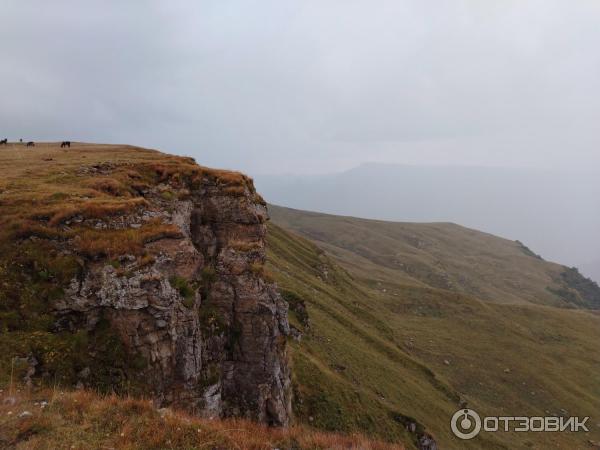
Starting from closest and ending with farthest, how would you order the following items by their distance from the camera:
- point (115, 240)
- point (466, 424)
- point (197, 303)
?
point (115, 240)
point (197, 303)
point (466, 424)

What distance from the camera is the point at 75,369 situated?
15516mm

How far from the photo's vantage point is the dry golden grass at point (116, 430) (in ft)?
37.2

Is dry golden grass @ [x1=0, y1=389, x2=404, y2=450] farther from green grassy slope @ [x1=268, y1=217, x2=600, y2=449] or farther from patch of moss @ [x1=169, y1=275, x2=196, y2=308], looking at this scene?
green grassy slope @ [x1=268, y1=217, x2=600, y2=449]

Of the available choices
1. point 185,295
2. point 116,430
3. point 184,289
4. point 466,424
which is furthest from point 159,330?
point 466,424

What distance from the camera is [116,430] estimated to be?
39.9 ft

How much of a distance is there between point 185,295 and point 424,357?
6286 centimetres

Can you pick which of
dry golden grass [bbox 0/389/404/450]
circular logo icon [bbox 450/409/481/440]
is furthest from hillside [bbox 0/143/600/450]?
circular logo icon [bbox 450/409/481/440]

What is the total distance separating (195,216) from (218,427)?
50.8 feet

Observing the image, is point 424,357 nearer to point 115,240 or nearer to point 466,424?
point 466,424

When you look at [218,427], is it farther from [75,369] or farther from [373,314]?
[373,314]

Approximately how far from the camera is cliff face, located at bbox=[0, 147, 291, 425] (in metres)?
17.0

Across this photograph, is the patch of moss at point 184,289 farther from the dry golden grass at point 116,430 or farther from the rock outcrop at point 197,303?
the dry golden grass at point 116,430

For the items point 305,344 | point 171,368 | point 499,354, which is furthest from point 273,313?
point 499,354

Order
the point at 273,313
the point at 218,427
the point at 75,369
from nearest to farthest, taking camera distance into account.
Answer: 1. the point at 218,427
2. the point at 75,369
3. the point at 273,313
